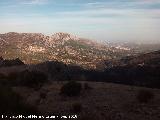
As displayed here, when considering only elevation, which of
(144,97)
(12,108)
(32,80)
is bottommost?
(144,97)

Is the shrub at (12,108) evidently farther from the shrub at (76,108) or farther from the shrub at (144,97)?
the shrub at (144,97)

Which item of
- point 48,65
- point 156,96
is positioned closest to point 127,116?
point 156,96

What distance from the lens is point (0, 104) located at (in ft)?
60.3

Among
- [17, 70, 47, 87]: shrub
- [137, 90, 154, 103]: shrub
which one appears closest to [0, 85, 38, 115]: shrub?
[137, 90, 154, 103]: shrub

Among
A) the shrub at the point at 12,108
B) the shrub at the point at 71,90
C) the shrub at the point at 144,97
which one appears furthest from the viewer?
the shrub at the point at 71,90

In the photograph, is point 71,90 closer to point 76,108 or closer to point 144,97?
point 76,108

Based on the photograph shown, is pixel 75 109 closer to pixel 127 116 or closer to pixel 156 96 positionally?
pixel 127 116

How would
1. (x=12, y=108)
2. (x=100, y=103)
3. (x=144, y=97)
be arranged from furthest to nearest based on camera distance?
(x=100, y=103)
(x=144, y=97)
(x=12, y=108)

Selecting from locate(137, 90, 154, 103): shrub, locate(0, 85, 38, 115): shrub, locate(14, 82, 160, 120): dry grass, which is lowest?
locate(14, 82, 160, 120): dry grass

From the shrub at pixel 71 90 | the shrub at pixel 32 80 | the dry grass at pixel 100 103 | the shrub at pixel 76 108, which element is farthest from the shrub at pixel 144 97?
the shrub at pixel 32 80

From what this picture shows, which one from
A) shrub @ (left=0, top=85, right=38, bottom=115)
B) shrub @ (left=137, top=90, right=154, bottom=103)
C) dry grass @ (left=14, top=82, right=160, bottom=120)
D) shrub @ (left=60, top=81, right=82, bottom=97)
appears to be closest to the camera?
shrub @ (left=0, top=85, right=38, bottom=115)

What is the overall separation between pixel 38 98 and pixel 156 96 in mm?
11128

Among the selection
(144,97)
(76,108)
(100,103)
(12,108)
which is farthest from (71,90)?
(12,108)

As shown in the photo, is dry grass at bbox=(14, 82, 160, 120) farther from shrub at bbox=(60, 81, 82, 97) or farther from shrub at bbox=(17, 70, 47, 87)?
shrub at bbox=(17, 70, 47, 87)
